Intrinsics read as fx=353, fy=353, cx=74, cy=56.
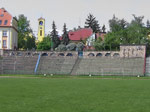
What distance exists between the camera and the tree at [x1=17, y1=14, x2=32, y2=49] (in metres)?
111

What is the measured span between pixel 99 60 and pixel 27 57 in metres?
16.2

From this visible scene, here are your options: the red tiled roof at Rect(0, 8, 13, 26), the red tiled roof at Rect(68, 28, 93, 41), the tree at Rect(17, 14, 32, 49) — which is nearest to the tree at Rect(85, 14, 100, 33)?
the red tiled roof at Rect(68, 28, 93, 41)

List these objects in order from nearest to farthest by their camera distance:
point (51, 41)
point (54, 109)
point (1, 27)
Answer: point (54, 109), point (1, 27), point (51, 41)

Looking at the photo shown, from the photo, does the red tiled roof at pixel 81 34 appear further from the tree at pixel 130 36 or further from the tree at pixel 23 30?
the tree at pixel 130 36

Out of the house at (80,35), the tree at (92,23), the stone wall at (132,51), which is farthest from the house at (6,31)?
the tree at (92,23)

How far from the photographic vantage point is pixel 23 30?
11550 centimetres

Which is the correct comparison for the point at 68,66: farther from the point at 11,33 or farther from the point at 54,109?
the point at 54,109

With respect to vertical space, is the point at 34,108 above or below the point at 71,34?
below

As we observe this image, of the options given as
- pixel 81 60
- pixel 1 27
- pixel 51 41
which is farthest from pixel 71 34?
pixel 81 60

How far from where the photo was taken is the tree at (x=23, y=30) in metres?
111

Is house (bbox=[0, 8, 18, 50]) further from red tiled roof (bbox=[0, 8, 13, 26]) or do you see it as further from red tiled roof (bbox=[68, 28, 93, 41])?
red tiled roof (bbox=[68, 28, 93, 41])

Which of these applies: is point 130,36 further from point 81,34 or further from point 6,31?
point 6,31

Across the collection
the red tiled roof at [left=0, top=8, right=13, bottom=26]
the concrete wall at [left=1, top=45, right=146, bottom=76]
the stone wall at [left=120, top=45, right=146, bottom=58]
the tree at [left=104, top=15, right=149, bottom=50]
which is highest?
the red tiled roof at [left=0, top=8, right=13, bottom=26]

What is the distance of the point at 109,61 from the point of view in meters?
73.8
